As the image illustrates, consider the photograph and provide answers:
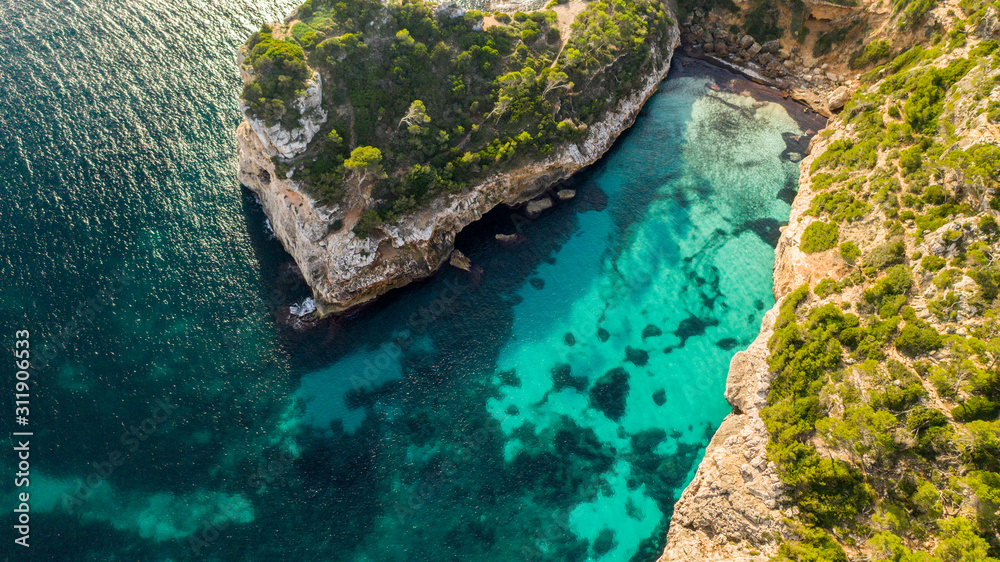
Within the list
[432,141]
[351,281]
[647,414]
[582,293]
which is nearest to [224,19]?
[432,141]

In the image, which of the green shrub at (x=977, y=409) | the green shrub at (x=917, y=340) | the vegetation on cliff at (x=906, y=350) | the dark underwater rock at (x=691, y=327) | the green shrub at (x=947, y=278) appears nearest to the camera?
the vegetation on cliff at (x=906, y=350)

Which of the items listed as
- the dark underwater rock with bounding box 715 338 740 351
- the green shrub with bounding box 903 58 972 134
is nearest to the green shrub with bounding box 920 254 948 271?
the green shrub with bounding box 903 58 972 134

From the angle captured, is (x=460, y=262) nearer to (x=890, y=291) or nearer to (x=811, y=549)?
(x=811, y=549)

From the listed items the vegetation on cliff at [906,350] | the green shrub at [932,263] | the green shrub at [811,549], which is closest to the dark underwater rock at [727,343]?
the vegetation on cliff at [906,350]

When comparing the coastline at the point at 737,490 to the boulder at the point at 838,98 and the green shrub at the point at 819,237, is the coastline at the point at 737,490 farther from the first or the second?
the boulder at the point at 838,98

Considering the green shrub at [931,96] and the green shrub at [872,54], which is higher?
the green shrub at [872,54]

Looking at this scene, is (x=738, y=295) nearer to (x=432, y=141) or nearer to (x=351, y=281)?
(x=432, y=141)
